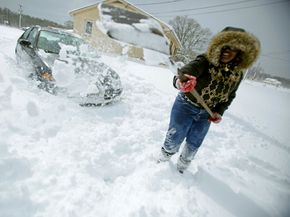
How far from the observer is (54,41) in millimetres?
5535

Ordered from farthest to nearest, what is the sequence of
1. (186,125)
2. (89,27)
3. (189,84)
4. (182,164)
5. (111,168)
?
(89,27) → (182,164) → (111,168) → (186,125) → (189,84)

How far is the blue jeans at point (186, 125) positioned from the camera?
8.52 feet

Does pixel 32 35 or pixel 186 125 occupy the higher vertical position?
pixel 186 125

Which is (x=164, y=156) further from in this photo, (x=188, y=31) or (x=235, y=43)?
(x=188, y=31)

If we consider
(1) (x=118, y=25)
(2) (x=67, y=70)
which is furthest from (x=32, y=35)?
(1) (x=118, y=25)

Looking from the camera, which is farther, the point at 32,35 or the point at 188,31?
the point at 188,31

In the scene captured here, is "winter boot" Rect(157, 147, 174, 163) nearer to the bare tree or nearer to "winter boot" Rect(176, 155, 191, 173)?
"winter boot" Rect(176, 155, 191, 173)

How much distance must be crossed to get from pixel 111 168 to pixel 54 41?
3.83 metres

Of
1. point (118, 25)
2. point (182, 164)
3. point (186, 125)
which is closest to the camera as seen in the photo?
point (186, 125)

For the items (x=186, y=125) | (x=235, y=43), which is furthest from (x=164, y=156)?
(x=235, y=43)

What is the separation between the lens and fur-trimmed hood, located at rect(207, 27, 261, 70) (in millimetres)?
2342

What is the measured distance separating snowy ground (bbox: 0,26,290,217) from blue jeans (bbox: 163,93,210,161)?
409 mm

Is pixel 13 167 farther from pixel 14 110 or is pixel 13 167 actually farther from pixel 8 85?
pixel 8 85

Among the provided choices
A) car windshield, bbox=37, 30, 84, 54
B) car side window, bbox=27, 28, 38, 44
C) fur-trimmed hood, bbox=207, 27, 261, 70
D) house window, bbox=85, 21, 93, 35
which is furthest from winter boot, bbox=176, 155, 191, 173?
house window, bbox=85, 21, 93, 35
